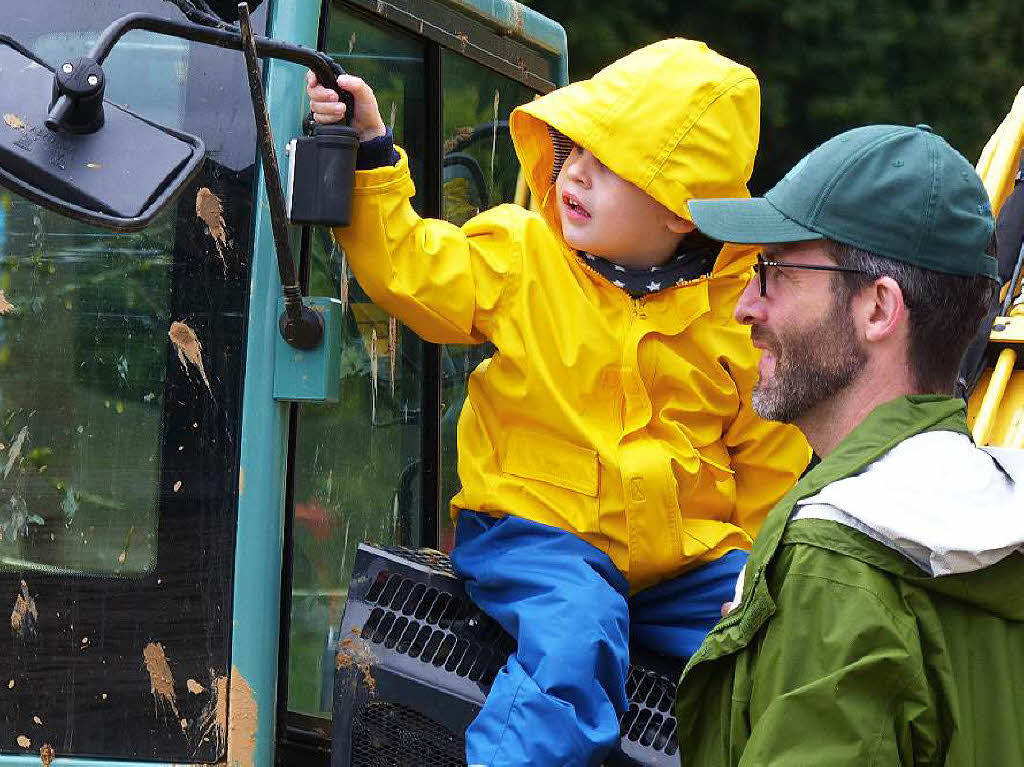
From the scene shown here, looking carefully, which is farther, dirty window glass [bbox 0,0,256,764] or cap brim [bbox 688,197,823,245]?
dirty window glass [bbox 0,0,256,764]

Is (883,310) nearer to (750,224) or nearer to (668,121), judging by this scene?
(750,224)

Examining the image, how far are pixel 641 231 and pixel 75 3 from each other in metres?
0.95

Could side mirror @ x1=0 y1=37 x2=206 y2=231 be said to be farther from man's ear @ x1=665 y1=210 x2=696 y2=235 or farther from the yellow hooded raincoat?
man's ear @ x1=665 y1=210 x2=696 y2=235

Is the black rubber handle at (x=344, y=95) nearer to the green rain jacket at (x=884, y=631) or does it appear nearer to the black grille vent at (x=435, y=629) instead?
the black grille vent at (x=435, y=629)

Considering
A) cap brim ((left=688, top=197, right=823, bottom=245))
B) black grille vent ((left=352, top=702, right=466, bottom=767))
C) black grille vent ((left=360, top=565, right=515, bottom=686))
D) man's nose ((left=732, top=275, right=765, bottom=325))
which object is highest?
cap brim ((left=688, top=197, right=823, bottom=245))

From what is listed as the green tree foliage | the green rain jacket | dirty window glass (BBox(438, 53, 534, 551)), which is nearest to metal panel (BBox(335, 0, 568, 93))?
dirty window glass (BBox(438, 53, 534, 551))

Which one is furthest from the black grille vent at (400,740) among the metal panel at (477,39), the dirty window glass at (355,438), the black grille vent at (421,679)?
the metal panel at (477,39)

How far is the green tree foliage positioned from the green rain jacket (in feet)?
25.0

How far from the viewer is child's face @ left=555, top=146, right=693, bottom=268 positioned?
8.64ft

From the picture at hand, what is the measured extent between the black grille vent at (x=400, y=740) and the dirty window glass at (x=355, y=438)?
220mm

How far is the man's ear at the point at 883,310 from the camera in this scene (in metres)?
1.83

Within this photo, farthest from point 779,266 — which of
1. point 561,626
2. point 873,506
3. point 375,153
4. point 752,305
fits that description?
point 375,153

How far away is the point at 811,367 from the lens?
189cm

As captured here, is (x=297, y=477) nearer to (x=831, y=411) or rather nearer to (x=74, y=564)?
(x=74, y=564)
